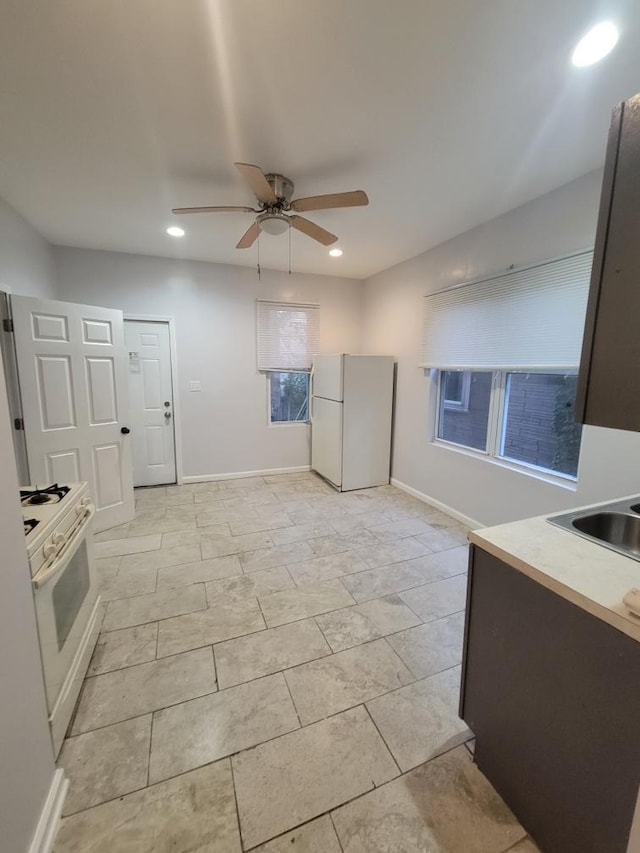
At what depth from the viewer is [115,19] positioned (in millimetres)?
1278

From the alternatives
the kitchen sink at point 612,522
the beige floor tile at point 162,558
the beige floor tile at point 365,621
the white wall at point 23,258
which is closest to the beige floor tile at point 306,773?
the beige floor tile at point 365,621

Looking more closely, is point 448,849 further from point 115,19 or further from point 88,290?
point 88,290

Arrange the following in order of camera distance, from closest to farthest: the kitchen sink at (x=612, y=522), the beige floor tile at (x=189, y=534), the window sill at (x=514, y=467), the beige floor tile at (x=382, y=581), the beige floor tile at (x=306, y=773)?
the beige floor tile at (x=306, y=773), the kitchen sink at (x=612, y=522), the beige floor tile at (x=382, y=581), the window sill at (x=514, y=467), the beige floor tile at (x=189, y=534)

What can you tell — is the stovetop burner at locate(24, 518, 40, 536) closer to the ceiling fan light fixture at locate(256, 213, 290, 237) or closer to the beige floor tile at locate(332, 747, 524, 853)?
the beige floor tile at locate(332, 747, 524, 853)

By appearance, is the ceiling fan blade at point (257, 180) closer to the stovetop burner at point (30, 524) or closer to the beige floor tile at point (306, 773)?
the stovetop burner at point (30, 524)

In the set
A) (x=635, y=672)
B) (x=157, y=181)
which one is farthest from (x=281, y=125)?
(x=635, y=672)

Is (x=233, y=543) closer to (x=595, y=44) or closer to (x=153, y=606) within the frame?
(x=153, y=606)

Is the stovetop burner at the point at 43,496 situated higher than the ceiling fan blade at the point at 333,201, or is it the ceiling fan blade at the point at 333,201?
the ceiling fan blade at the point at 333,201

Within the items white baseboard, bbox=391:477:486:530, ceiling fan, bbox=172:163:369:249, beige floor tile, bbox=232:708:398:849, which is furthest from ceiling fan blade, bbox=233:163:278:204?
white baseboard, bbox=391:477:486:530

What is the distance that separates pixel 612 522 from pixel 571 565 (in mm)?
587

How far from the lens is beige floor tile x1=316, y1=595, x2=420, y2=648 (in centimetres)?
197

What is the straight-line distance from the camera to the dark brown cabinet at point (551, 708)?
87cm

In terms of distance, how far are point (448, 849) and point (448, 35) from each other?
9.30 ft

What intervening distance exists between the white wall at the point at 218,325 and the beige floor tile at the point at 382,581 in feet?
8.43
